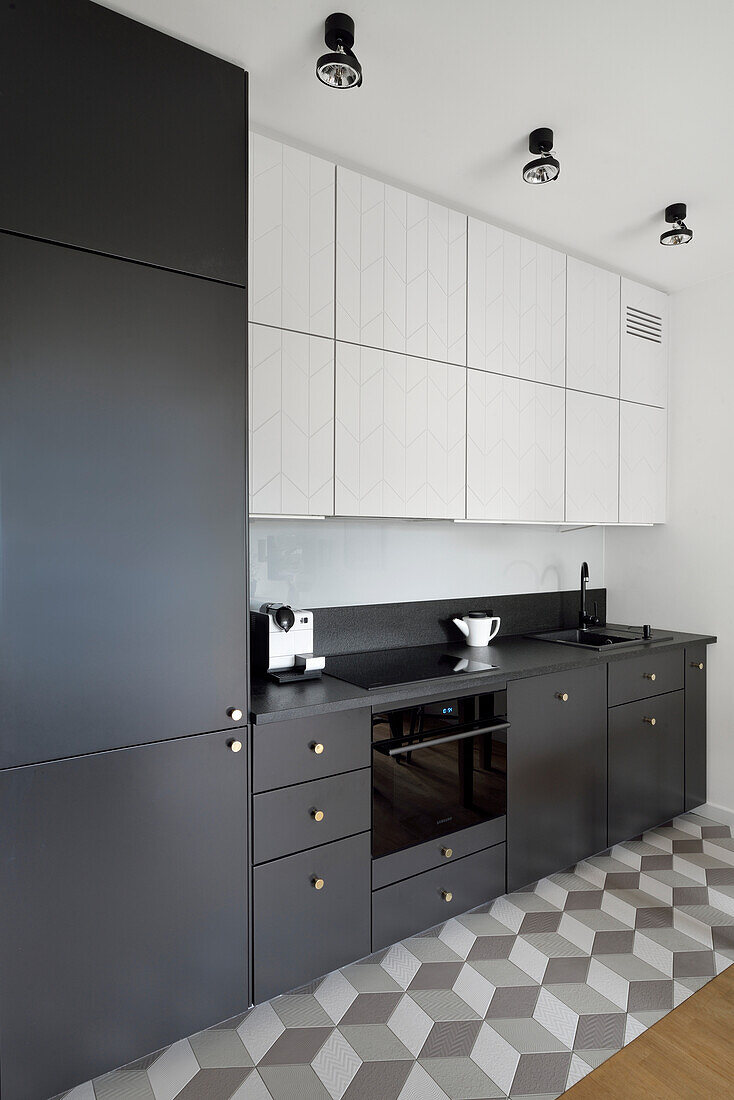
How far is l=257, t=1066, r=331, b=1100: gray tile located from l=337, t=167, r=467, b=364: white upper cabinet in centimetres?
215

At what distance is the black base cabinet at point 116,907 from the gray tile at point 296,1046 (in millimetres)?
150

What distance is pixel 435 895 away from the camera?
221cm

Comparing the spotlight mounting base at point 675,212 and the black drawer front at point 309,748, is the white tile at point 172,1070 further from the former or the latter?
the spotlight mounting base at point 675,212

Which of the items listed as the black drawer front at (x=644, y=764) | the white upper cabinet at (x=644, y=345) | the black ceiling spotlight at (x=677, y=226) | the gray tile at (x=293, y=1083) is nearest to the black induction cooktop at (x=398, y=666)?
the black drawer front at (x=644, y=764)

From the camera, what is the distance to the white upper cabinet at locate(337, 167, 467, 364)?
224 centimetres

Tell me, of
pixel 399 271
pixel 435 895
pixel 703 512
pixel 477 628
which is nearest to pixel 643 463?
pixel 703 512

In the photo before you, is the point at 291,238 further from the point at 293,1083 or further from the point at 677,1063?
the point at 293,1083

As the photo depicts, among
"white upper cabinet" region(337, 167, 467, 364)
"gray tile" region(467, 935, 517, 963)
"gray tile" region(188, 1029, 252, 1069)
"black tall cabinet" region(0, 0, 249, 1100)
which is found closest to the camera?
"black tall cabinet" region(0, 0, 249, 1100)

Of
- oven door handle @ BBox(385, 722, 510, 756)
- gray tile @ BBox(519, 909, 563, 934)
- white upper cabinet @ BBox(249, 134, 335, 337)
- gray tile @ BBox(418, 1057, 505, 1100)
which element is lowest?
gray tile @ BBox(418, 1057, 505, 1100)

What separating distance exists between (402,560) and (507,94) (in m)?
1.70

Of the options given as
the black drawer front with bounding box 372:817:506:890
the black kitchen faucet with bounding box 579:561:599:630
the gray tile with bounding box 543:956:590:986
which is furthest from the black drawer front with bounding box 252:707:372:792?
the black kitchen faucet with bounding box 579:561:599:630

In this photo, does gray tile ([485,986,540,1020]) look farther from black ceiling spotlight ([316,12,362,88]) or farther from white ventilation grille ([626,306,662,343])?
white ventilation grille ([626,306,662,343])

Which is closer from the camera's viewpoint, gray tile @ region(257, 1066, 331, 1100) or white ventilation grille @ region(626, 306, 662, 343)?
gray tile @ region(257, 1066, 331, 1100)

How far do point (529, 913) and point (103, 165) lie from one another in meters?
2.69
